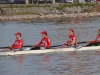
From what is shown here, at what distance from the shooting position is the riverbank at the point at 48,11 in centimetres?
7619

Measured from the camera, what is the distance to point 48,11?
3147 inches

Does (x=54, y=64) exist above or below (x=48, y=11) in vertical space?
above

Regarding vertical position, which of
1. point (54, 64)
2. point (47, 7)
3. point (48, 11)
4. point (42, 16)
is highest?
point (54, 64)

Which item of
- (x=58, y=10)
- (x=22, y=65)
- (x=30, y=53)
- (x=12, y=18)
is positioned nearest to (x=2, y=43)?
(x=30, y=53)

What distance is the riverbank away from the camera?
76.2 meters

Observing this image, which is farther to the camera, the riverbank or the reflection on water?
the riverbank

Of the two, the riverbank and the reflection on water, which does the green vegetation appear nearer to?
the riverbank

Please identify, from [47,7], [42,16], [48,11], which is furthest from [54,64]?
[48,11]

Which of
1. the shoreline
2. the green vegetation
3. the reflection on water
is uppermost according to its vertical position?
the reflection on water

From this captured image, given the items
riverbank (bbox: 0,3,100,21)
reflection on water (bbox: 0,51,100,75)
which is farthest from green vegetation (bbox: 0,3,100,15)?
reflection on water (bbox: 0,51,100,75)

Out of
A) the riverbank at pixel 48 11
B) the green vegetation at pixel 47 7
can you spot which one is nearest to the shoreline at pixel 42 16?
the riverbank at pixel 48 11

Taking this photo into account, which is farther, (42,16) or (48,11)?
(48,11)

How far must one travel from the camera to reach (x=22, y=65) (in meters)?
24.7

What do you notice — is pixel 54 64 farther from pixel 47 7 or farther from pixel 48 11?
pixel 48 11
